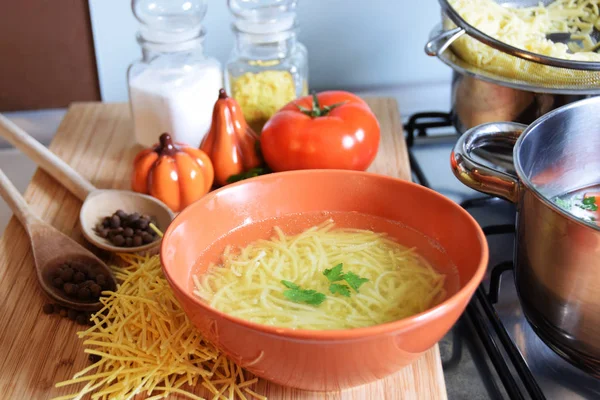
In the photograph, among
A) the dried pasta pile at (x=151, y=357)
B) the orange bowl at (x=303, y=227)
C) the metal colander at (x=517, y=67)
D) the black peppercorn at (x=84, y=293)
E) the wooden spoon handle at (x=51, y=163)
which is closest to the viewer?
the orange bowl at (x=303, y=227)

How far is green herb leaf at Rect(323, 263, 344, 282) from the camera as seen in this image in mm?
738

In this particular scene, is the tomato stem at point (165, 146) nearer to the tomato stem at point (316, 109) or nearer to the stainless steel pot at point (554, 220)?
the tomato stem at point (316, 109)

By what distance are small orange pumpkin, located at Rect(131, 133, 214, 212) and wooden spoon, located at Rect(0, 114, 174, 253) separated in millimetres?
21

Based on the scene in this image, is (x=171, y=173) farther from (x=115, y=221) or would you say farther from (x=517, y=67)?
(x=517, y=67)

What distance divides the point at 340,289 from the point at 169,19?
0.69 metres

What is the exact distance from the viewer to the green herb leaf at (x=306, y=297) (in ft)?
2.30

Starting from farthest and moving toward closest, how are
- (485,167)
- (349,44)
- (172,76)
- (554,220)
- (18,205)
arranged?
(349,44)
(172,76)
(18,205)
(485,167)
(554,220)

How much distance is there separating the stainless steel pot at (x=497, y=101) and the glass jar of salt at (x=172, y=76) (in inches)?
17.0

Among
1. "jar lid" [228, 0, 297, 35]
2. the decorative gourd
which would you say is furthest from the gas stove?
"jar lid" [228, 0, 297, 35]

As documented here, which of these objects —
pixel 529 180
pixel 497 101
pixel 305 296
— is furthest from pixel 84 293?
pixel 497 101

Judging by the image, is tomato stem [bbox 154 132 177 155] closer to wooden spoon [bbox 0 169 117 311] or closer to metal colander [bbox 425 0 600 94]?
wooden spoon [bbox 0 169 117 311]

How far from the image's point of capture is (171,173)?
40.5 inches

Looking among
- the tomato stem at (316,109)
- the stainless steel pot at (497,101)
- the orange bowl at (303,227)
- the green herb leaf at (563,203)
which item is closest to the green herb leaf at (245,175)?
the tomato stem at (316,109)

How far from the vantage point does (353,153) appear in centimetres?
107
